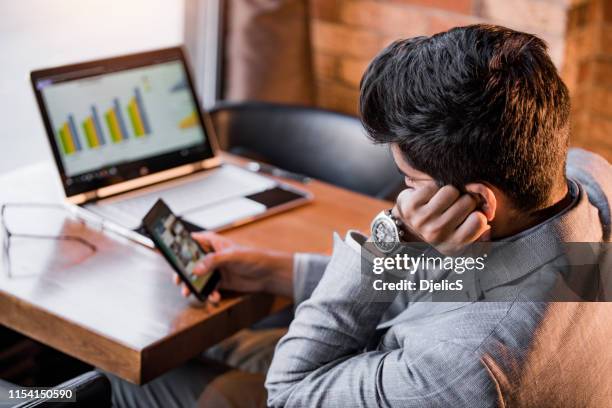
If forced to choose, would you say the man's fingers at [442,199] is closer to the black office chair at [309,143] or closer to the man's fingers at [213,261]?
the man's fingers at [213,261]

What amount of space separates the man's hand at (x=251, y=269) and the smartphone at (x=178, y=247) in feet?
0.07

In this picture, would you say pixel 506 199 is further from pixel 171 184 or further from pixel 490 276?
pixel 171 184

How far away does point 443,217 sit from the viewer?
119 centimetres

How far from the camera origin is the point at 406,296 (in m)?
1.46

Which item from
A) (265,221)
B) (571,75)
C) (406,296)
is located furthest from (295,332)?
(571,75)

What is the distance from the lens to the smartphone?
151 centimetres

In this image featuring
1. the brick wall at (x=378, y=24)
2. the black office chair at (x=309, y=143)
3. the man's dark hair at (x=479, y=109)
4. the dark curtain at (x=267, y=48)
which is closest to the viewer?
the man's dark hair at (x=479, y=109)

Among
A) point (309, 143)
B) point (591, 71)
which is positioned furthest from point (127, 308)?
point (591, 71)

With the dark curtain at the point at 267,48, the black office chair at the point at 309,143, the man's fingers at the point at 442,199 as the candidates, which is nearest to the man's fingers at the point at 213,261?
the man's fingers at the point at 442,199

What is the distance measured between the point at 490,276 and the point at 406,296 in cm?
30

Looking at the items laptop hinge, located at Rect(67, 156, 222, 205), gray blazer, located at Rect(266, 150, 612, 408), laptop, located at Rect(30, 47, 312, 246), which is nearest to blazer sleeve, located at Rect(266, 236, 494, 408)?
gray blazer, located at Rect(266, 150, 612, 408)

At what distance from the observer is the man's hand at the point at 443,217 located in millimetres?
1159

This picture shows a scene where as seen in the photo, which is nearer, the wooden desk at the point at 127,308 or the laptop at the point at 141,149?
the wooden desk at the point at 127,308

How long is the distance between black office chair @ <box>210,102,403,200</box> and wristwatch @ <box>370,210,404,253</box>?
2.78ft
